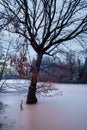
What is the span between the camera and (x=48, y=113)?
557 centimetres

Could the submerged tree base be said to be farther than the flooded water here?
Yes

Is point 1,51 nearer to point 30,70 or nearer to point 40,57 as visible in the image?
point 30,70

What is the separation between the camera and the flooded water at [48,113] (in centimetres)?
458

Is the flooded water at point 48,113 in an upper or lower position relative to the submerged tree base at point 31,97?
lower

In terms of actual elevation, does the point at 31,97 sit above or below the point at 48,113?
above

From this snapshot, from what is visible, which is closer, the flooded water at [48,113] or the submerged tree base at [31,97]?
the flooded water at [48,113]

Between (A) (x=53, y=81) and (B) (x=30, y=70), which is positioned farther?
(A) (x=53, y=81)

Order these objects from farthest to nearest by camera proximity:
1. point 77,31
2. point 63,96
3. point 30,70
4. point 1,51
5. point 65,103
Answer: point 63,96, point 77,31, point 65,103, point 1,51, point 30,70

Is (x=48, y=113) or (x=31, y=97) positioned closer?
(x=48, y=113)

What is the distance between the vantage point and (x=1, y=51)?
14.2 feet

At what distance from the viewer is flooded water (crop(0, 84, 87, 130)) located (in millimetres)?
4582

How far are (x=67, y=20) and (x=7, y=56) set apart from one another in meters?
3.30

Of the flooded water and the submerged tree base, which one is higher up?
the submerged tree base

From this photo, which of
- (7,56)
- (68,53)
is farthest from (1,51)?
(68,53)
